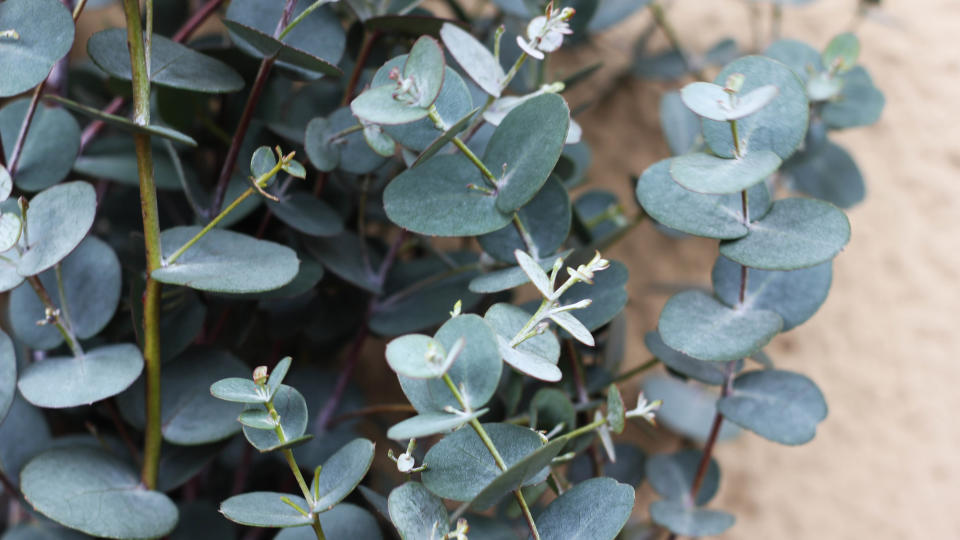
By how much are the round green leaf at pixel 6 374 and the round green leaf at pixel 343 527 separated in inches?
6.4

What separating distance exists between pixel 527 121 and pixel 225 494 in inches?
17.9

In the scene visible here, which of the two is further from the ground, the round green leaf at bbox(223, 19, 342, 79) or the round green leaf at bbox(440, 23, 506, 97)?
the round green leaf at bbox(223, 19, 342, 79)

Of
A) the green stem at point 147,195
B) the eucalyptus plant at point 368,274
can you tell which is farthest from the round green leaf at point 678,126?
the green stem at point 147,195

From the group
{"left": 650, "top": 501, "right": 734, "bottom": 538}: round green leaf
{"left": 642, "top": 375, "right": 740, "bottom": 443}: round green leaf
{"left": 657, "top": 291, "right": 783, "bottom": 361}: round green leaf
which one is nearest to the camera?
{"left": 657, "top": 291, "right": 783, "bottom": 361}: round green leaf

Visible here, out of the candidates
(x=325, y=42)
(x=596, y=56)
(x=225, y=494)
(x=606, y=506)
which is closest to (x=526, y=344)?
(x=606, y=506)

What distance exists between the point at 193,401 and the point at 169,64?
21cm

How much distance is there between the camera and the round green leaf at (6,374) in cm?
41

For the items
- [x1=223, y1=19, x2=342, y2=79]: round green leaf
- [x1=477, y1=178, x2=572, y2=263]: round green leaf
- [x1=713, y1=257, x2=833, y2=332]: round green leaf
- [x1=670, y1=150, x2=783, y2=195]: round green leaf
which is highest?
[x1=223, y1=19, x2=342, y2=79]: round green leaf

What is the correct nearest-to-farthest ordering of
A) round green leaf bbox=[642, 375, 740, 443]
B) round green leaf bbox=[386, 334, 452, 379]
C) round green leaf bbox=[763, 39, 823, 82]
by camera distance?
round green leaf bbox=[386, 334, 452, 379] → round green leaf bbox=[763, 39, 823, 82] → round green leaf bbox=[642, 375, 740, 443]

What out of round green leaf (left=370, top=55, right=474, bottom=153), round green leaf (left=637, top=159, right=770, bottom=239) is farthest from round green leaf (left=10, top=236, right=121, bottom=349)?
round green leaf (left=637, top=159, right=770, bottom=239)

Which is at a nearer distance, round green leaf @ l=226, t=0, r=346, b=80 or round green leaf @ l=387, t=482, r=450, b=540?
round green leaf @ l=387, t=482, r=450, b=540

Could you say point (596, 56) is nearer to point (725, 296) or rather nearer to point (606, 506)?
point (725, 296)

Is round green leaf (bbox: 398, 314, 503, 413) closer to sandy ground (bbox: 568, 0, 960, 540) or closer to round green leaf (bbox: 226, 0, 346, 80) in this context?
round green leaf (bbox: 226, 0, 346, 80)

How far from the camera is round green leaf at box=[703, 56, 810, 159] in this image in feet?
1.36
